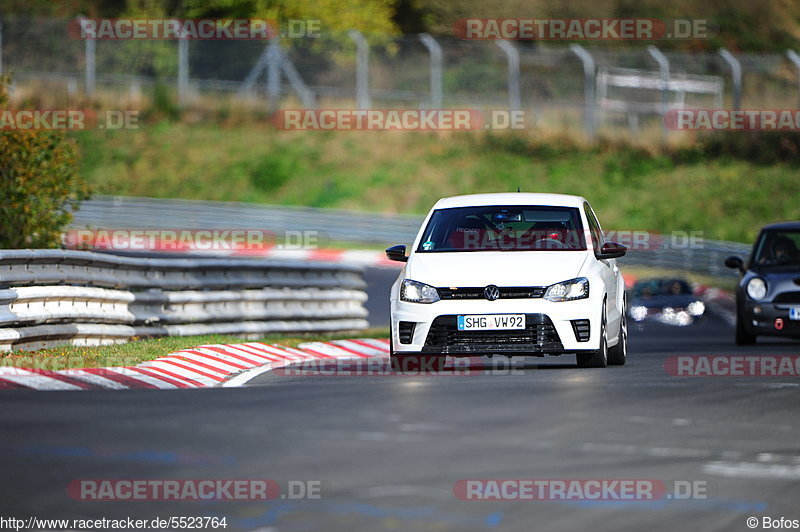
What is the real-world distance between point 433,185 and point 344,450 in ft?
129

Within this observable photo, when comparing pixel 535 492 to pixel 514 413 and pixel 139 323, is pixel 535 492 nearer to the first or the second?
pixel 514 413

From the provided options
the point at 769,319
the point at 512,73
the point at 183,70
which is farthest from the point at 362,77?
the point at 769,319

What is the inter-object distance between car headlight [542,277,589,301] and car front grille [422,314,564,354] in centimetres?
21

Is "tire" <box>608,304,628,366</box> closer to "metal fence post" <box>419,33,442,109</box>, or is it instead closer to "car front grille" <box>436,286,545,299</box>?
"car front grille" <box>436,286,545,299</box>

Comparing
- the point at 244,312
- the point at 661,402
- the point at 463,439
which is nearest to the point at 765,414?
the point at 661,402

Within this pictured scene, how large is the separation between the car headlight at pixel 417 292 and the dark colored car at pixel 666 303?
49.4 feet

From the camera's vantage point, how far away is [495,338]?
13.0 m

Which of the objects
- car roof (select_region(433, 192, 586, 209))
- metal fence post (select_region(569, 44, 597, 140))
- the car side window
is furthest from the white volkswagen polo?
metal fence post (select_region(569, 44, 597, 140))

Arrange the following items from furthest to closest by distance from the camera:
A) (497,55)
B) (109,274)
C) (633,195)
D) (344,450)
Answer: (497,55)
(633,195)
(109,274)
(344,450)

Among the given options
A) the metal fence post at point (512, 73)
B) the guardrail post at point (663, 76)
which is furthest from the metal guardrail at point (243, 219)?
the guardrail post at point (663, 76)

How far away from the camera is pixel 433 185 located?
4684 cm

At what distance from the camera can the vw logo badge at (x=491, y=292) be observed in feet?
42.9

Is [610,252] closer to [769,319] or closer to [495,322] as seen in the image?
[495,322]

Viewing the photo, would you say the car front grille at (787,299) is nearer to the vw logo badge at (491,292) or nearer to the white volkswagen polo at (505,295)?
the white volkswagen polo at (505,295)
